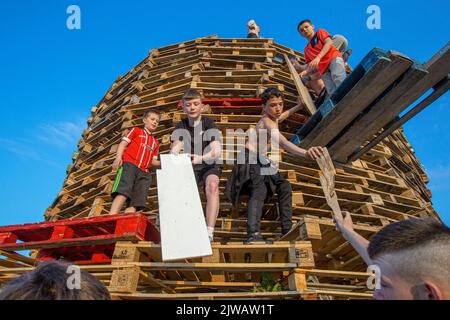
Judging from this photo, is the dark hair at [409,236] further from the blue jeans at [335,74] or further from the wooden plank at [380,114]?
the blue jeans at [335,74]

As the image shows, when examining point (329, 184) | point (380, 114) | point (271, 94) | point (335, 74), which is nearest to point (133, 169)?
point (271, 94)

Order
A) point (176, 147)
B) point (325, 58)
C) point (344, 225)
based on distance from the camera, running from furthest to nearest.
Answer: point (325, 58) → point (176, 147) → point (344, 225)

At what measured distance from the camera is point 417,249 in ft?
4.04

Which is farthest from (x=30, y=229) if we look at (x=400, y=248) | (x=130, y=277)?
(x=400, y=248)

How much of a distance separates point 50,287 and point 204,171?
263cm

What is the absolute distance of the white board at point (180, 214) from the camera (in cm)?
202

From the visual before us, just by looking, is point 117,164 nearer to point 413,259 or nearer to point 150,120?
point 150,120

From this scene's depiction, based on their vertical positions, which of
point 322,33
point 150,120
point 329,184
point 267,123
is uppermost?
point 322,33

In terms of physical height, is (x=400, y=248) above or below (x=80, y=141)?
below

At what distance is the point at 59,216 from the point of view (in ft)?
20.6

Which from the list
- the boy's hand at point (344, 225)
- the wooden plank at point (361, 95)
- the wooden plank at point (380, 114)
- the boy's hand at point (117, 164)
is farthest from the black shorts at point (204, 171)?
the wooden plank at point (380, 114)

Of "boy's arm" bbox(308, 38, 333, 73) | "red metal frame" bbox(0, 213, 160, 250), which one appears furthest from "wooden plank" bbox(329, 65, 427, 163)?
"red metal frame" bbox(0, 213, 160, 250)
